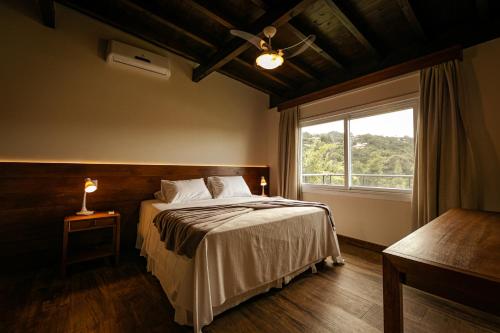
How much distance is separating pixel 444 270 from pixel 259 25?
2.53m

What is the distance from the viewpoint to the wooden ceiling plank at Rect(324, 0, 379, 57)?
6.91 ft

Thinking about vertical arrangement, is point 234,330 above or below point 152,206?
below

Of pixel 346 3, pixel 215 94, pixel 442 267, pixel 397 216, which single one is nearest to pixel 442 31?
pixel 346 3

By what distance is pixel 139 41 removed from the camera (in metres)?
3.00

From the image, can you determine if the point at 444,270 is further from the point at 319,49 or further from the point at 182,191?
the point at 319,49

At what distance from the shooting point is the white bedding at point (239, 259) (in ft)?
4.60

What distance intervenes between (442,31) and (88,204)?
464 centimetres

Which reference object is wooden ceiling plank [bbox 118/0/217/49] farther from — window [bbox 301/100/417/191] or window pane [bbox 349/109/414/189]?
window pane [bbox 349/109/414/189]

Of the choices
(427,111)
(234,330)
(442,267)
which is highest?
(427,111)

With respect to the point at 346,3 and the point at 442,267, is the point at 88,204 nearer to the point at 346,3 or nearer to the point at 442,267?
the point at 442,267

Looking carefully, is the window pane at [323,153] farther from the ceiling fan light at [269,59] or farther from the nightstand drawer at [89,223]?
the nightstand drawer at [89,223]

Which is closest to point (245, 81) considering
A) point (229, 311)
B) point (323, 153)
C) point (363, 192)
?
point (323, 153)

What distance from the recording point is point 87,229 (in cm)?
222

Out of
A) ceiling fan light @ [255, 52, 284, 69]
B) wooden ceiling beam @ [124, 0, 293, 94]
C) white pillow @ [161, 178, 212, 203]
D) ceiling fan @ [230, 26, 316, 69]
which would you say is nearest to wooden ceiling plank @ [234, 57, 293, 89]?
wooden ceiling beam @ [124, 0, 293, 94]
